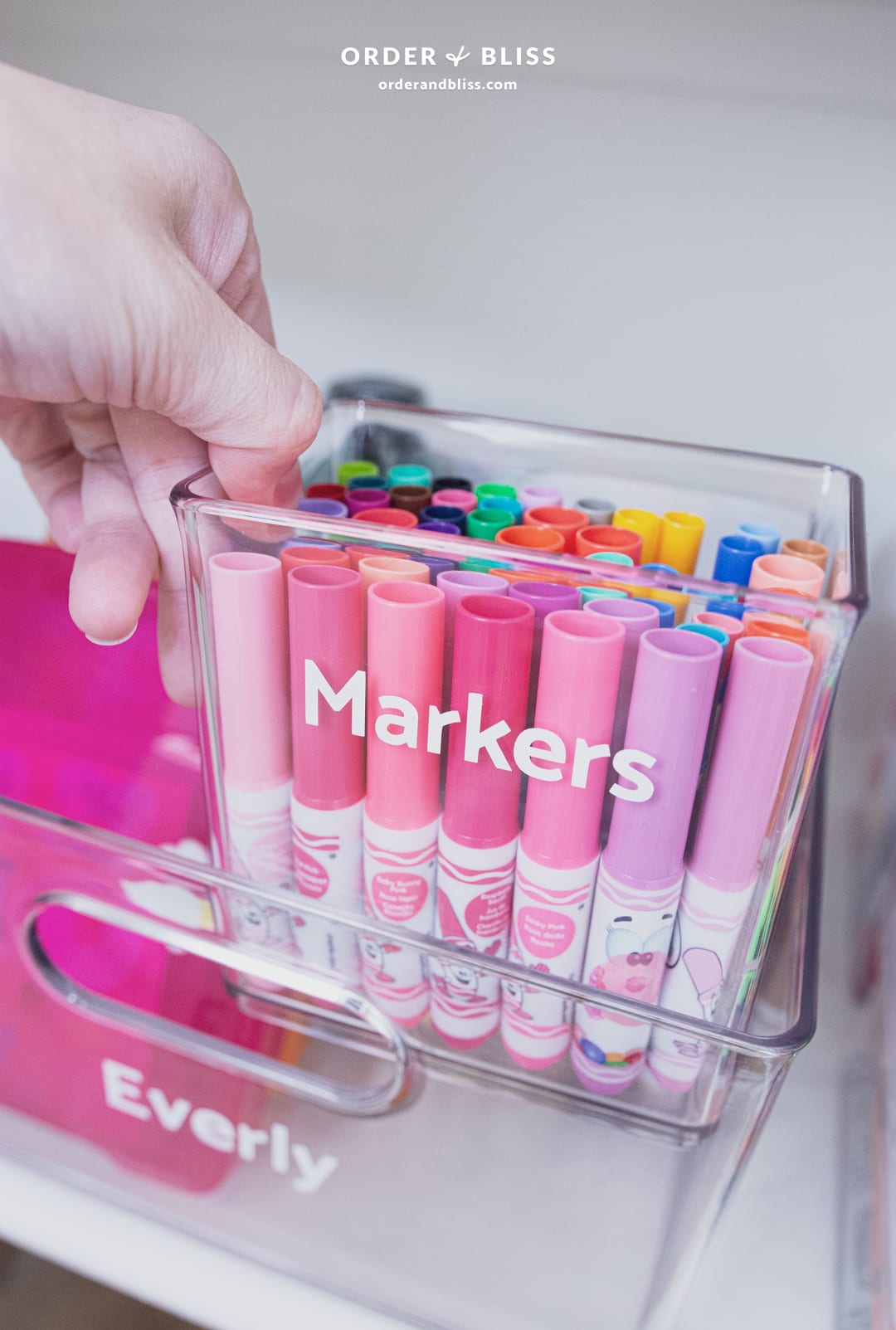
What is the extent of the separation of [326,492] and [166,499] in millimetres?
81

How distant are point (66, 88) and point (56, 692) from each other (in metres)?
0.29

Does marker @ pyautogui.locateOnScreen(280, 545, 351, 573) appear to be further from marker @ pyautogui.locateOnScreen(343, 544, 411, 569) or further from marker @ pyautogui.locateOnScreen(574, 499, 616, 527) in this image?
marker @ pyautogui.locateOnScreen(574, 499, 616, 527)

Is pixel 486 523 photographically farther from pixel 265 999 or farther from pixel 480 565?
pixel 265 999

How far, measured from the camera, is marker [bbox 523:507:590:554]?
1.40ft

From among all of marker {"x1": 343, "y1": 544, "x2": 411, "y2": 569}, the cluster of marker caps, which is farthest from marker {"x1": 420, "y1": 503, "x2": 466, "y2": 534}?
marker {"x1": 343, "y1": 544, "x2": 411, "y2": 569}

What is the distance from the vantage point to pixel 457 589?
0.32 meters

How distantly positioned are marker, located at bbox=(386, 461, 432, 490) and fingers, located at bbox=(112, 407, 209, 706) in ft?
0.33

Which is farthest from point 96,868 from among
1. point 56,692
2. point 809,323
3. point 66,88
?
point 809,323

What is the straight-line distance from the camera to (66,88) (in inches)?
11.7

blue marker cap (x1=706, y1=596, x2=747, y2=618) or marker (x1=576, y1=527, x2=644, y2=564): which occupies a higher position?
blue marker cap (x1=706, y1=596, x2=747, y2=618)

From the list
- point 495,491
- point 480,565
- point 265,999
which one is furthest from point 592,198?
point 265,999

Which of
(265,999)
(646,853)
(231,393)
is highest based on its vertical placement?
(231,393)

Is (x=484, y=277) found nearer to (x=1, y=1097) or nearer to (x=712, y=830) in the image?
(x=712, y=830)

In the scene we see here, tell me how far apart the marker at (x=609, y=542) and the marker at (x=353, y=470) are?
14cm
